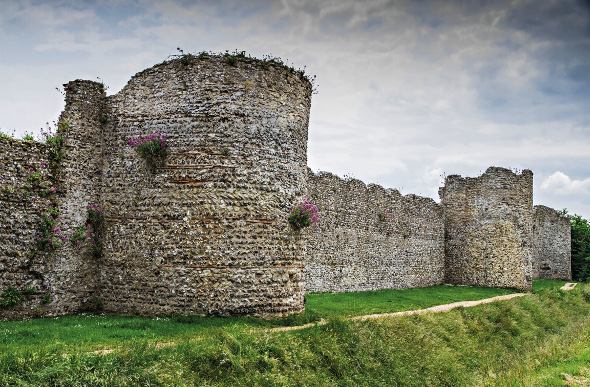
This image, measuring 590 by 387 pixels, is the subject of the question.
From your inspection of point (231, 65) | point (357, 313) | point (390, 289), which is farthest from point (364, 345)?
point (390, 289)

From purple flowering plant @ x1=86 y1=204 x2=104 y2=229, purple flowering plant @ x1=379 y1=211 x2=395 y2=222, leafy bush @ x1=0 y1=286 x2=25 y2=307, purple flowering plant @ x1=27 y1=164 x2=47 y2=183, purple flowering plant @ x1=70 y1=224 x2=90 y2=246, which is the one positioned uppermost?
purple flowering plant @ x1=379 y1=211 x2=395 y2=222

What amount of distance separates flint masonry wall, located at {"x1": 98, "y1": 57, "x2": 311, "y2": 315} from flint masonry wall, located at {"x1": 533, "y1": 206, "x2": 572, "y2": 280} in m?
32.8

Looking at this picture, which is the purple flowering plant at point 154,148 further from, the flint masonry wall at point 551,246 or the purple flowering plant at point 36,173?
the flint masonry wall at point 551,246

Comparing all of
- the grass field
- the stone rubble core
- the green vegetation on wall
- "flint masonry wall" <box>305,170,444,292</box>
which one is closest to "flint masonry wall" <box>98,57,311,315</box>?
the stone rubble core

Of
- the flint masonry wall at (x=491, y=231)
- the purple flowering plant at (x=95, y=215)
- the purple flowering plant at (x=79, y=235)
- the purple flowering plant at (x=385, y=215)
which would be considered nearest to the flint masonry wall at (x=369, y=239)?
the purple flowering plant at (x=385, y=215)

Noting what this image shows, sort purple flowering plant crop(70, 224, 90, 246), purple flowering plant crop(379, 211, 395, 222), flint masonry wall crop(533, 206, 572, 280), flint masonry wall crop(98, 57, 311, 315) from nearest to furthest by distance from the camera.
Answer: flint masonry wall crop(98, 57, 311, 315)
purple flowering plant crop(70, 224, 90, 246)
purple flowering plant crop(379, 211, 395, 222)
flint masonry wall crop(533, 206, 572, 280)

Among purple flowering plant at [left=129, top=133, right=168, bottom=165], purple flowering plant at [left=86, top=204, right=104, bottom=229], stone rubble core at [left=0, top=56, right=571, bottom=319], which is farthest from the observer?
purple flowering plant at [left=86, top=204, right=104, bottom=229]

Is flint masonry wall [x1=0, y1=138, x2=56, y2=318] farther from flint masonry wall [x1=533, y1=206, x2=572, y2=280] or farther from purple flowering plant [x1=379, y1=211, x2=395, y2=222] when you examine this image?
flint masonry wall [x1=533, y1=206, x2=572, y2=280]

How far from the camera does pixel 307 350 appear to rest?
9359 millimetres

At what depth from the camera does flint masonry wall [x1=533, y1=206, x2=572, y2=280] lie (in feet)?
128

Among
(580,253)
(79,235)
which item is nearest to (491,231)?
(580,253)

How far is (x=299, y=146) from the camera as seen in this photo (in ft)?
42.0

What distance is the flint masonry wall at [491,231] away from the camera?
88.9 ft

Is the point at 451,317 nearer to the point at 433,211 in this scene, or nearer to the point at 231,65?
the point at 231,65
